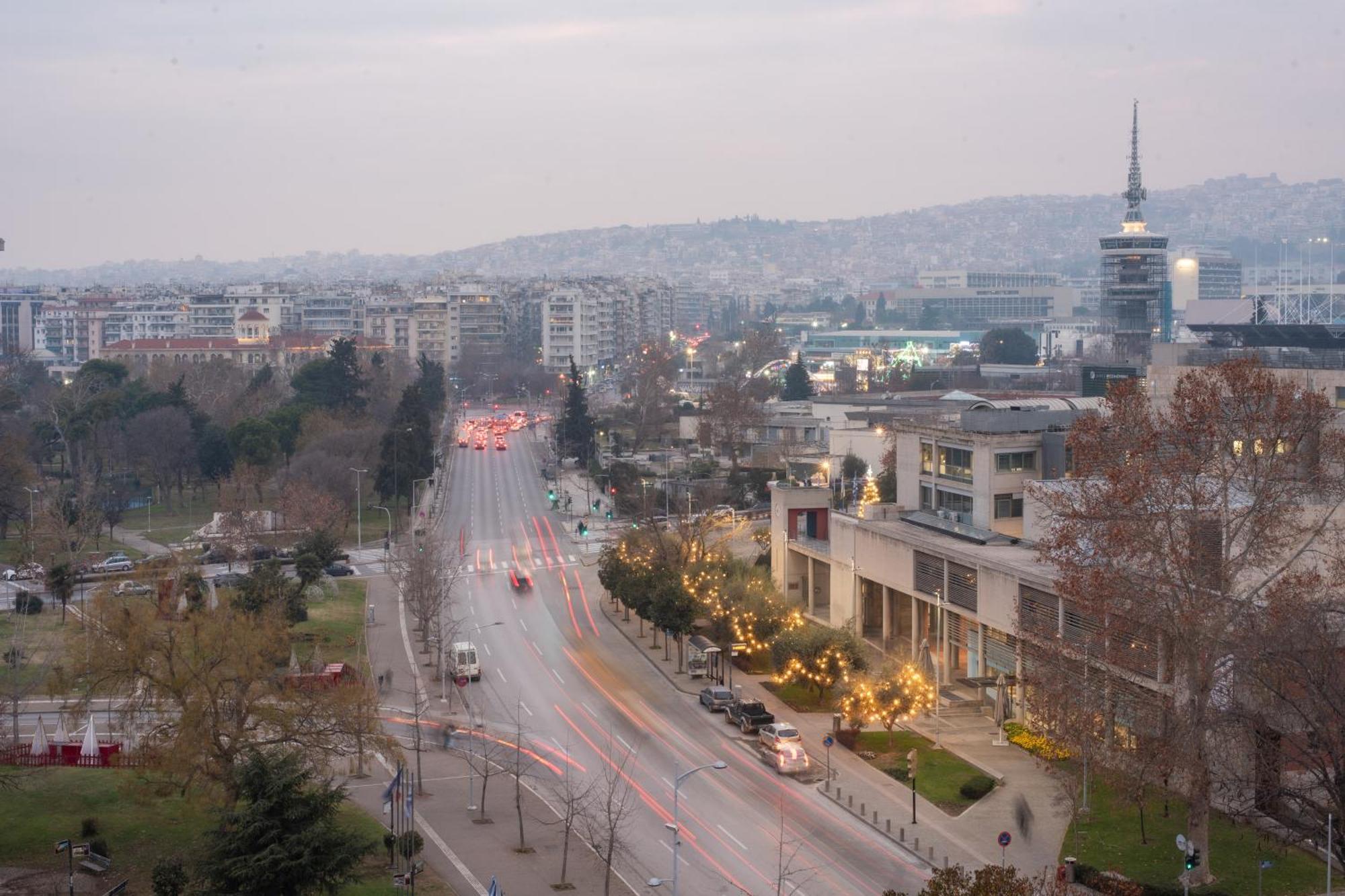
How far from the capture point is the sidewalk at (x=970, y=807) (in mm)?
21984

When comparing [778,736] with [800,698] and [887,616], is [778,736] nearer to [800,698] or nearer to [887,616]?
[800,698]

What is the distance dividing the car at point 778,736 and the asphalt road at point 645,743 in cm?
43


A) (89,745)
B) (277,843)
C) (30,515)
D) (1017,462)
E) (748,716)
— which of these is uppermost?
(1017,462)

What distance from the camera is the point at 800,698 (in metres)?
31.4

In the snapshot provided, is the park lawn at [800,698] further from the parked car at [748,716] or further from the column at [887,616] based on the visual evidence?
the column at [887,616]

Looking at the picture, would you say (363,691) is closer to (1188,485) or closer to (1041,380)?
(1188,485)

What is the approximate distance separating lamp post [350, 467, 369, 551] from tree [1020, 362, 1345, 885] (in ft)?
113

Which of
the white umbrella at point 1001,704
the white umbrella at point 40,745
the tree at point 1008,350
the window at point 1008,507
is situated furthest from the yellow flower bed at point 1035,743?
the tree at point 1008,350

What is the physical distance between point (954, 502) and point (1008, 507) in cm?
174

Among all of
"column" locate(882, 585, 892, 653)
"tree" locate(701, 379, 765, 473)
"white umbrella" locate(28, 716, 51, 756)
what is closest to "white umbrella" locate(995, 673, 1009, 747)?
"column" locate(882, 585, 892, 653)

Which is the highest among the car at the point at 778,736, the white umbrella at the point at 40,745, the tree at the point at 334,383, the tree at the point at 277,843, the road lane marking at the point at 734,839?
the tree at the point at 334,383

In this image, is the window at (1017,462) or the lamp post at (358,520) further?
the lamp post at (358,520)

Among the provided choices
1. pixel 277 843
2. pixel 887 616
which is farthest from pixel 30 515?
pixel 277 843

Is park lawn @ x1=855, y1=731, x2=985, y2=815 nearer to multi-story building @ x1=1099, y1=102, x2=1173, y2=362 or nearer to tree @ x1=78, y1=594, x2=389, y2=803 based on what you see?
tree @ x1=78, y1=594, x2=389, y2=803
